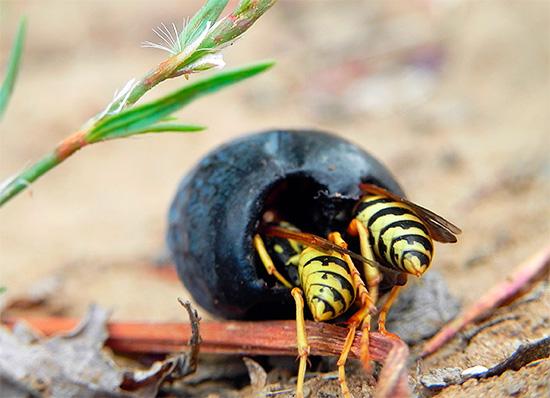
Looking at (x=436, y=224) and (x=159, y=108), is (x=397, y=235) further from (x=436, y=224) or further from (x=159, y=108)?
(x=159, y=108)

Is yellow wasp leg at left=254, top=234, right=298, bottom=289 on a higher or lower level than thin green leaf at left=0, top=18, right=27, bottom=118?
lower

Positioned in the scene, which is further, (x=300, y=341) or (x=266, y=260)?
(x=266, y=260)

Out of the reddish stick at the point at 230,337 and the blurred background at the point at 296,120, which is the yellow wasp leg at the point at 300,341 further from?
the blurred background at the point at 296,120

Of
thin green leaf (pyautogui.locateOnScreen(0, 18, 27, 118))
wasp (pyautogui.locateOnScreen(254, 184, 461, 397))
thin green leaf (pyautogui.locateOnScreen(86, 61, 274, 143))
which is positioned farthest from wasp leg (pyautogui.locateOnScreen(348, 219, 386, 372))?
thin green leaf (pyautogui.locateOnScreen(0, 18, 27, 118))

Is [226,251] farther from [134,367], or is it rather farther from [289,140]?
[134,367]

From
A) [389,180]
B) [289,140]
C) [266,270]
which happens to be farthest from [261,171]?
[389,180]

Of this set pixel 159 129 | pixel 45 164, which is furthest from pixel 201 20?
pixel 45 164

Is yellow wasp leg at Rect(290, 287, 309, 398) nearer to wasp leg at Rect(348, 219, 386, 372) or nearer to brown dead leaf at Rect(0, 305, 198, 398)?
wasp leg at Rect(348, 219, 386, 372)
